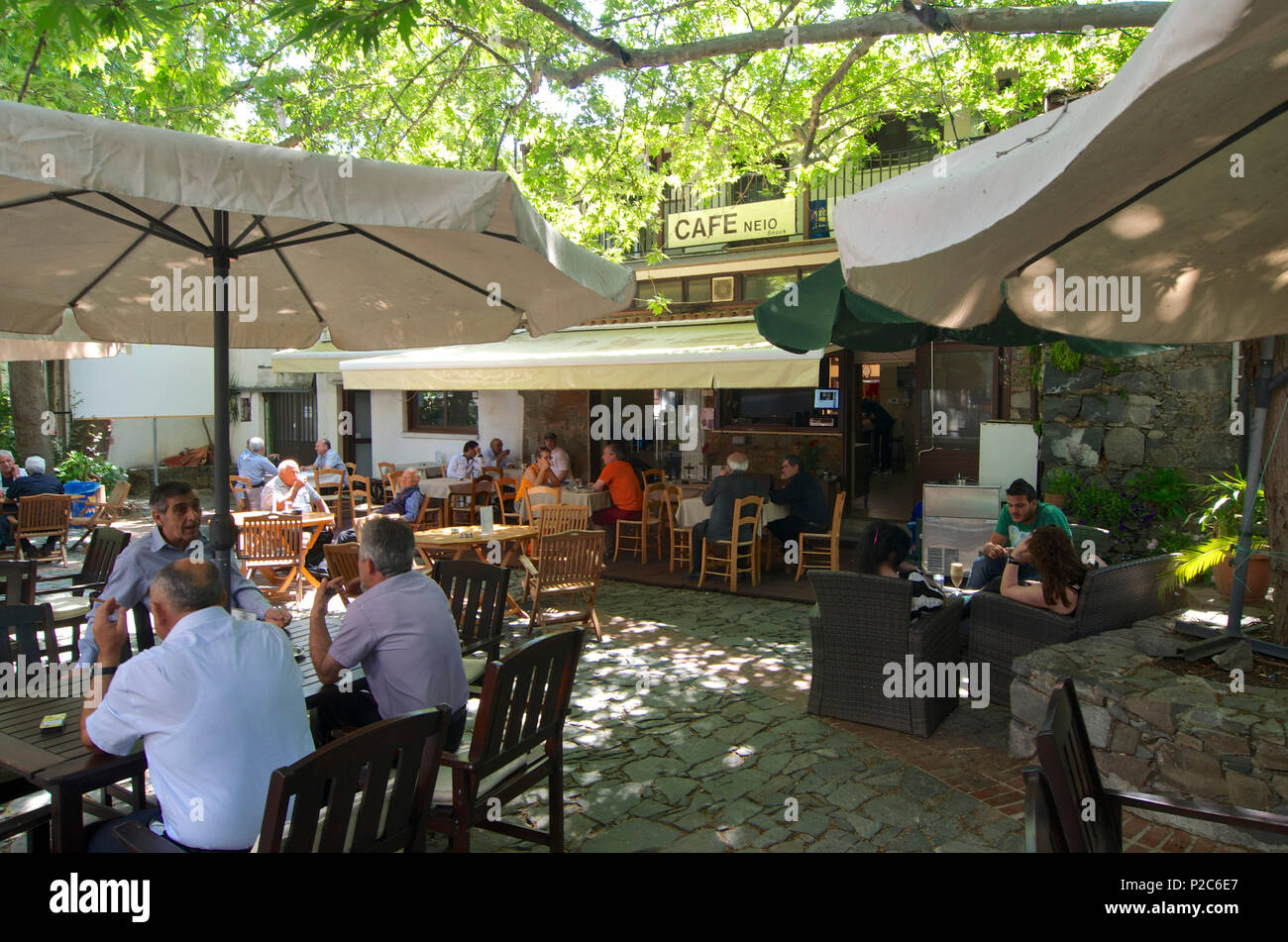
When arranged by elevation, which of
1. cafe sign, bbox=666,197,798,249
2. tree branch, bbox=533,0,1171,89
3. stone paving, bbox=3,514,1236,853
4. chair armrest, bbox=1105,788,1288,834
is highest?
cafe sign, bbox=666,197,798,249

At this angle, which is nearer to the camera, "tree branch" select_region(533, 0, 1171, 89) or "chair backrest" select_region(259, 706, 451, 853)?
"chair backrest" select_region(259, 706, 451, 853)

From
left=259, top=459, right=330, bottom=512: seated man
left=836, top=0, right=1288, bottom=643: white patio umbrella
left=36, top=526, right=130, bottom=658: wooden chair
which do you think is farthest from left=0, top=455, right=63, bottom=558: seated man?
left=836, top=0, right=1288, bottom=643: white patio umbrella

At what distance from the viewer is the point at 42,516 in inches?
370

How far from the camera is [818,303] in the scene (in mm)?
4270

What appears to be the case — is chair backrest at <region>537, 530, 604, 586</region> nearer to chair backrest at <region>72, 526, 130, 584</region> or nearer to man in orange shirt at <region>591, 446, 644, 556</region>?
chair backrest at <region>72, 526, 130, 584</region>

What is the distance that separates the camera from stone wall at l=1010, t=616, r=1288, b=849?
10.5 feet

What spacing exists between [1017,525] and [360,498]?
10242mm

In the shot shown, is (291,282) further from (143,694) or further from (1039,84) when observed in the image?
(1039,84)

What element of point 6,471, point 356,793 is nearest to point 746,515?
point 356,793

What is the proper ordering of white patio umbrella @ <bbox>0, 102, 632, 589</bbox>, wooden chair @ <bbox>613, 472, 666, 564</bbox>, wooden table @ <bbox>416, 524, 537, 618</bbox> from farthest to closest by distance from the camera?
wooden chair @ <bbox>613, 472, 666, 564</bbox>, wooden table @ <bbox>416, 524, 537, 618</bbox>, white patio umbrella @ <bbox>0, 102, 632, 589</bbox>

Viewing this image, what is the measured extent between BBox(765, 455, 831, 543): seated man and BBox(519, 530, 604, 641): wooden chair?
2974 mm

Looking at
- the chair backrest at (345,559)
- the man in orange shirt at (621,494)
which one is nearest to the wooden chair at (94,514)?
the man in orange shirt at (621,494)

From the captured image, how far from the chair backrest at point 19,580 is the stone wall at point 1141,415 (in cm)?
844

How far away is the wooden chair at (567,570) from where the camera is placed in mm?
6406
